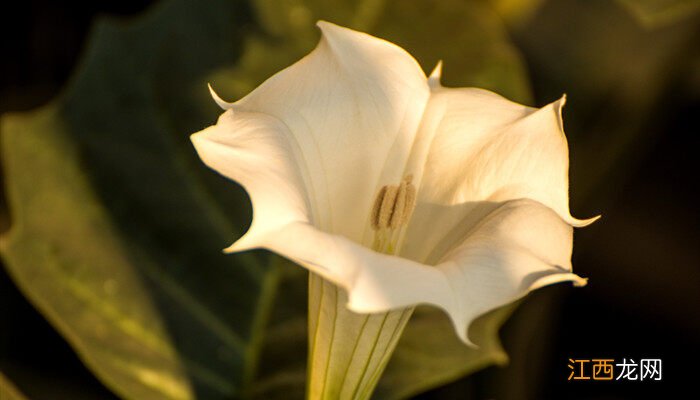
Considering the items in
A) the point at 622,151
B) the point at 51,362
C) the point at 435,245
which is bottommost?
the point at 51,362

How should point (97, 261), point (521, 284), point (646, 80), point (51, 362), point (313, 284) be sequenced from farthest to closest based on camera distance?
point (646, 80) < point (51, 362) < point (97, 261) < point (313, 284) < point (521, 284)

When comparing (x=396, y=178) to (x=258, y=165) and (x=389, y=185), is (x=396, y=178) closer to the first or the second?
(x=389, y=185)

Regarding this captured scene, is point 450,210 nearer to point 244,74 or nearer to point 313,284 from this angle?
point 313,284

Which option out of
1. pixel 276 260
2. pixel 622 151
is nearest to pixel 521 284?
pixel 276 260

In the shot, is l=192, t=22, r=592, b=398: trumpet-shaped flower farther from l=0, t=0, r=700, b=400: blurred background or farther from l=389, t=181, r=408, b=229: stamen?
l=0, t=0, r=700, b=400: blurred background

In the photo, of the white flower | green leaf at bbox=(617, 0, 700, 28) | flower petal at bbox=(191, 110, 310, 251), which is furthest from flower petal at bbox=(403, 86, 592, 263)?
green leaf at bbox=(617, 0, 700, 28)

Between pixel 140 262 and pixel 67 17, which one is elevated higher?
pixel 67 17

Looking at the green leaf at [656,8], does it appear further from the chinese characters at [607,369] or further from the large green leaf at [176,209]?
the chinese characters at [607,369]
